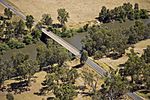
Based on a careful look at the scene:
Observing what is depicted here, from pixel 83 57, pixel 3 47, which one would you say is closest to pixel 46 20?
pixel 3 47

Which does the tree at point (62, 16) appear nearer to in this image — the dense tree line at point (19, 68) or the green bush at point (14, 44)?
the green bush at point (14, 44)

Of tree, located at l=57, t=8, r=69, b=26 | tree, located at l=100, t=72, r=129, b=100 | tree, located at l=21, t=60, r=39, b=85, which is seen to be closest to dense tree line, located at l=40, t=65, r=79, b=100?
tree, located at l=21, t=60, r=39, b=85

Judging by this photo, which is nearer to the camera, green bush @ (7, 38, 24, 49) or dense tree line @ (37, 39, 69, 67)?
dense tree line @ (37, 39, 69, 67)

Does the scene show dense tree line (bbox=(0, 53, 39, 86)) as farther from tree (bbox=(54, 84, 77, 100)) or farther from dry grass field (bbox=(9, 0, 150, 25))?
dry grass field (bbox=(9, 0, 150, 25))

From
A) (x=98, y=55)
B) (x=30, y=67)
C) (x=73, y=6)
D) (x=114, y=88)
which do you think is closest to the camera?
(x=114, y=88)

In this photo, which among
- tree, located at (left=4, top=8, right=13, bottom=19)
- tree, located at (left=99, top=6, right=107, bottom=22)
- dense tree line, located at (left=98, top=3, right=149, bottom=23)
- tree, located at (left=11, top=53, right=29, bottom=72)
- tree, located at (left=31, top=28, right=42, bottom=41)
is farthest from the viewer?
dense tree line, located at (left=98, top=3, right=149, bottom=23)

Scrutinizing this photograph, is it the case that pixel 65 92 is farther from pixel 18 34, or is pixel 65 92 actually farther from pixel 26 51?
pixel 18 34

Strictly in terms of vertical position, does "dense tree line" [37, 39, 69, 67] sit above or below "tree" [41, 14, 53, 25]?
below
